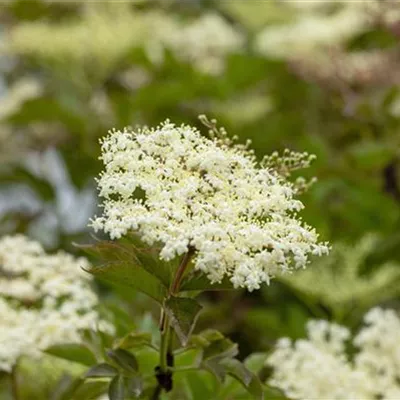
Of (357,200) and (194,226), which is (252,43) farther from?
(194,226)

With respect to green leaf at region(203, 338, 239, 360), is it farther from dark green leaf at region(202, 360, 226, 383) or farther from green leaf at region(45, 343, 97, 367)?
green leaf at region(45, 343, 97, 367)

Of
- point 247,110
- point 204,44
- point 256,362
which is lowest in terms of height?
point 256,362

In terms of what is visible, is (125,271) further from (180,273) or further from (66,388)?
(66,388)

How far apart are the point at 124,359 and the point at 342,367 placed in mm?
271

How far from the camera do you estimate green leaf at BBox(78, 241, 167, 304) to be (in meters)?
0.64

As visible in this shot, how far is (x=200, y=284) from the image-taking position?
0.64 metres

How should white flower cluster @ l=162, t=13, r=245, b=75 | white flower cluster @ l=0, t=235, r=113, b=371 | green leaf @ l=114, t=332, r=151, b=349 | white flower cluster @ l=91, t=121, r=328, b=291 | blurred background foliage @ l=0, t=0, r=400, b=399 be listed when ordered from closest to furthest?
white flower cluster @ l=91, t=121, r=328, b=291 < green leaf @ l=114, t=332, r=151, b=349 < white flower cluster @ l=0, t=235, r=113, b=371 < blurred background foliage @ l=0, t=0, r=400, b=399 < white flower cluster @ l=162, t=13, r=245, b=75

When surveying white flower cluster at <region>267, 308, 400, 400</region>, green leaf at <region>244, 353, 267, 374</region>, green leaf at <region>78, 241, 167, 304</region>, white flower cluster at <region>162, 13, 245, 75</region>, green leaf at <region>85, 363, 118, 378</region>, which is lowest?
green leaf at <region>85, 363, 118, 378</region>

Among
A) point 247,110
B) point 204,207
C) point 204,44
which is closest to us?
point 204,207

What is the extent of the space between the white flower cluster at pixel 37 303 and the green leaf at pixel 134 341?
0.12m

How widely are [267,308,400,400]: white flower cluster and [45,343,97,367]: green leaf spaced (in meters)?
0.17

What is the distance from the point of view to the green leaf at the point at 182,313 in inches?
24.1

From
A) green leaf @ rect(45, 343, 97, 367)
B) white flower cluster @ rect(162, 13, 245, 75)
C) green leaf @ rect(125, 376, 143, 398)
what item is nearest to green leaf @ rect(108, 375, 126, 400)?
green leaf @ rect(125, 376, 143, 398)

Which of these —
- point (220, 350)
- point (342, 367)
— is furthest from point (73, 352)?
point (342, 367)
